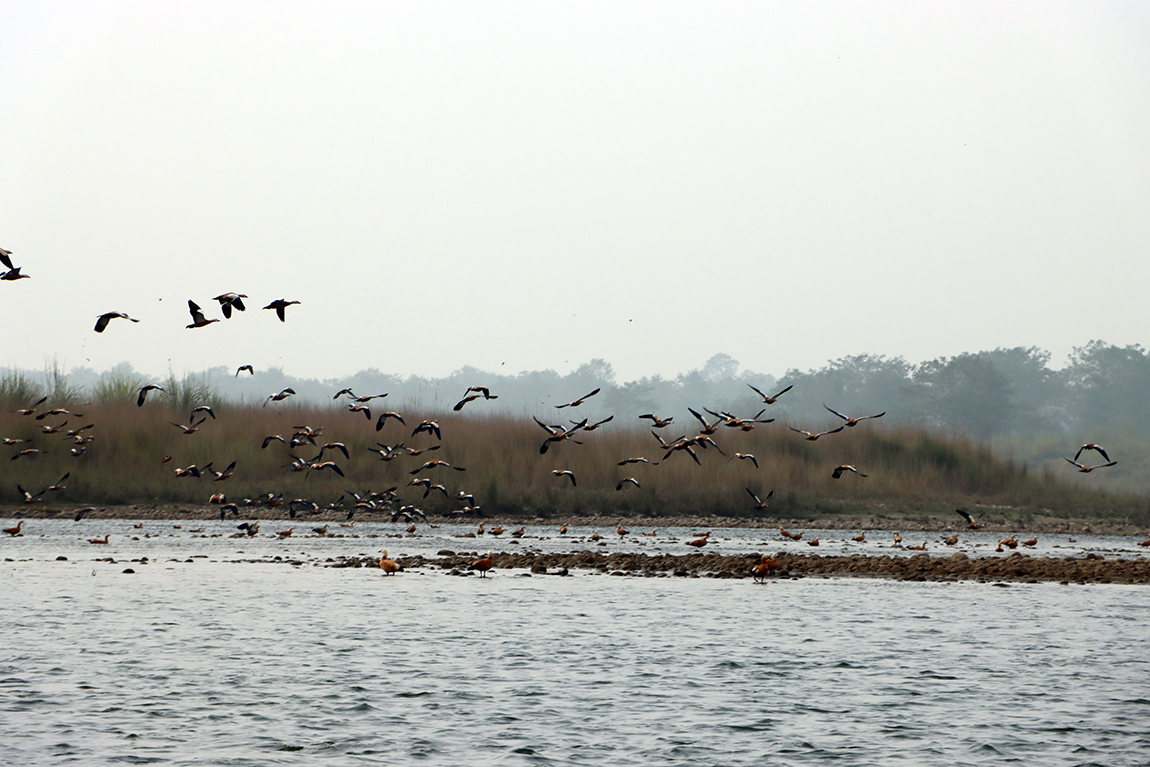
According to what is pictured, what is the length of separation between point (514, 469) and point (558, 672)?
30.2 meters

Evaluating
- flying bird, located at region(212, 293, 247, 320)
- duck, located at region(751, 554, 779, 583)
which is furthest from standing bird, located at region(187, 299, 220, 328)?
duck, located at region(751, 554, 779, 583)

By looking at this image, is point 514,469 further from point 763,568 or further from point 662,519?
point 763,568

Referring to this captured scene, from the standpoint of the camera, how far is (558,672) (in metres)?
15.1

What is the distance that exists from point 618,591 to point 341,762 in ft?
44.2

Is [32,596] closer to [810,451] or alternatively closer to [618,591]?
[618,591]

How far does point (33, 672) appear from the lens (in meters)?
14.4

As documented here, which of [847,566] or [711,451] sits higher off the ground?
→ [711,451]

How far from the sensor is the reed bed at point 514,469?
4269cm

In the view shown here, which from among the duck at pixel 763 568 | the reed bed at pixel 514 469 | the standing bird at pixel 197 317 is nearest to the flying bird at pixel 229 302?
the standing bird at pixel 197 317

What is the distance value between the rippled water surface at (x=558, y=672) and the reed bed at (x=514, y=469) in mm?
17993

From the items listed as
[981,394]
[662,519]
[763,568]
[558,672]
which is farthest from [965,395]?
[558,672]

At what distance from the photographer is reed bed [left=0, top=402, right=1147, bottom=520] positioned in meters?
42.7

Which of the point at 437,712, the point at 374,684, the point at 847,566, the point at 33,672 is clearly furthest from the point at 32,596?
the point at 847,566

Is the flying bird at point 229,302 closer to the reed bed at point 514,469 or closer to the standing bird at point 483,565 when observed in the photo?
the standing bird at point 483,565
